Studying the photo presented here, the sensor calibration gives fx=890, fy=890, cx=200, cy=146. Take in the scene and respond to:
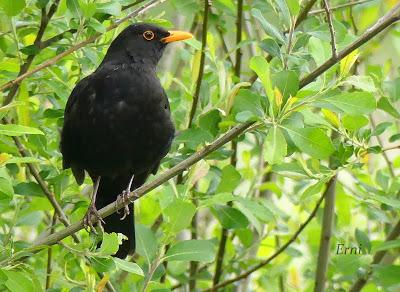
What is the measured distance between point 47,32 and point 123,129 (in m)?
0.70

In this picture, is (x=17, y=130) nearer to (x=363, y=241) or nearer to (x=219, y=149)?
(x=219, y=149)

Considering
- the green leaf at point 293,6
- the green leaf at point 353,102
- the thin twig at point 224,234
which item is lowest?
the thin twig at point 224,234

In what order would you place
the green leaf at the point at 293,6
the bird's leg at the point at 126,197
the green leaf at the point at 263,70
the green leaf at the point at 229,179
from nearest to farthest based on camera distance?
the green leaf at the point at 263,70
the green leaf at the point at 293,6
the bird's leg at the point at 126,197
the green leaf at the point at 229,179

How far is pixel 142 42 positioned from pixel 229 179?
1.06 meters

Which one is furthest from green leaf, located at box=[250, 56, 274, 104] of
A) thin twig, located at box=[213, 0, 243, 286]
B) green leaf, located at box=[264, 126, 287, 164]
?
thin twig, located at box=[213, 0, 243, 286]

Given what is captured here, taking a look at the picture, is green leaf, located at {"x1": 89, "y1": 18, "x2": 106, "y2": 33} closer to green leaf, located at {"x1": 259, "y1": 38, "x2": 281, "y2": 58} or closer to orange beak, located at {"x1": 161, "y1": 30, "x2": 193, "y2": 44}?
green leaf, located at {"x1": 259, "y1": 38, "x2": 281, "y2": 58}

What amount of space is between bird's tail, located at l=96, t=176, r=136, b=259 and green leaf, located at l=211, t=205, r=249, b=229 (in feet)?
1.62

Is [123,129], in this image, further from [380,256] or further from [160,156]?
[380,256]

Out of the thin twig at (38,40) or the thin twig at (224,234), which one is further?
the thin twig at (224,234)

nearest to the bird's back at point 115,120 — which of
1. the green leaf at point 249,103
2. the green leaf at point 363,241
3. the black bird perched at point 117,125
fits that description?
the black bird perched at point 117,125

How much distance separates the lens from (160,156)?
4.59 m

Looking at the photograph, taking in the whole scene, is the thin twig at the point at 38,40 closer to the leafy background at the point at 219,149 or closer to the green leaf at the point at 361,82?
the leafy background at the point at 219,149

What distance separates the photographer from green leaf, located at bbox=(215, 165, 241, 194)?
14.6ft

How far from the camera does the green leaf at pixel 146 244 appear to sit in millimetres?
4074
